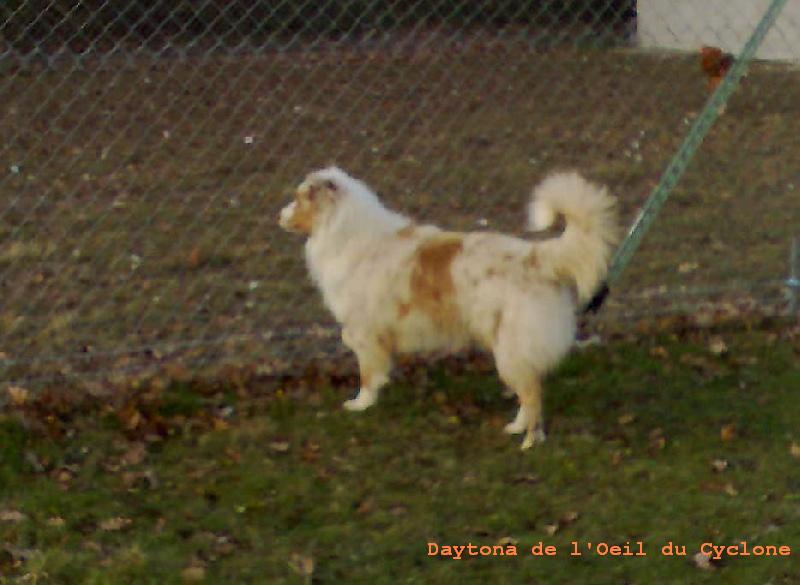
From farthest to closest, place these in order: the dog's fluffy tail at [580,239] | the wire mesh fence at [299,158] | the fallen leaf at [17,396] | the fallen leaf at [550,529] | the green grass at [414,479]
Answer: the wire mesh fence at [299,158] → the fallen leaf at [17,396] → the dog's fluffy tail at [580,239] → the fallen leaf at [550,529] → the green grass at [414,479]

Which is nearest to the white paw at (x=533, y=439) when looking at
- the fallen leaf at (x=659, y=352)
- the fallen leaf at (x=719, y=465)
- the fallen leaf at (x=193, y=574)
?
the fallen leaf at (x=719, y=465)

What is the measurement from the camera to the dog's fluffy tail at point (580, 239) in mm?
3967

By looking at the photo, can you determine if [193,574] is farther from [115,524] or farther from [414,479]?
[414,479]

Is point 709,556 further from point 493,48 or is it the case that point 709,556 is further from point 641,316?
point 493,48

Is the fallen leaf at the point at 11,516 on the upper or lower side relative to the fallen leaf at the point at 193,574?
upper

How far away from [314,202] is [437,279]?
61cm

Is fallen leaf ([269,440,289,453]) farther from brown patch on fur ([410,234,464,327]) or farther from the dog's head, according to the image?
the dog's head

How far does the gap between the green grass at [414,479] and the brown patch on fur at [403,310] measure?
1.34 ft

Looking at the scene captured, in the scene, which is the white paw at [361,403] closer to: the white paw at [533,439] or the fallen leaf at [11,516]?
the white paw at [533,439]

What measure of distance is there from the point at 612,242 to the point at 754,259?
260 cm

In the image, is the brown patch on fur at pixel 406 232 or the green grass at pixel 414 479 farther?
the brown patch on fur at pixel 406 232

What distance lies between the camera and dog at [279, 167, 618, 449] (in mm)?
4027

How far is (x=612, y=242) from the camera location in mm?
4023

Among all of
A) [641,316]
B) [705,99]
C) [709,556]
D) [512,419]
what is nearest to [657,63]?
[705,99]
